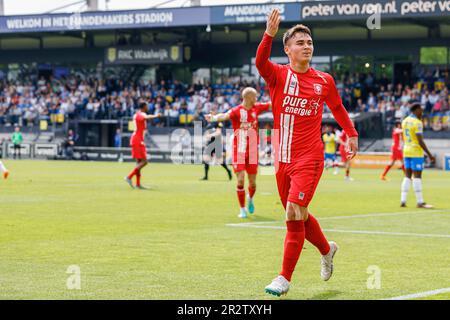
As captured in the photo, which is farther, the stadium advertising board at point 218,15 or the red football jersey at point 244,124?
the stadium advertising board at point 218,15

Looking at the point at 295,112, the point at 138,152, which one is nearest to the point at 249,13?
the point at 138,152

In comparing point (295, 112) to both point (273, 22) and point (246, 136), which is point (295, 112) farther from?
point (246, 136)

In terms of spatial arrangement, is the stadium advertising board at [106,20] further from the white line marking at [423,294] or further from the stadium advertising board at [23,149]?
the white line marking at [423,294]

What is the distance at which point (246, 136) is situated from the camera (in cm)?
1806

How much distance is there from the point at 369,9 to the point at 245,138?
33.3 meters

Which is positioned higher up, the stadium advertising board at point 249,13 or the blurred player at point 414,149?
the stadium advertising board at point 249,13

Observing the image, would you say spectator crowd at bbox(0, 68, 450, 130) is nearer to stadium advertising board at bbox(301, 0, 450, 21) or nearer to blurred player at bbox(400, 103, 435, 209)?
stadium advertising board at bbox(301, 0, 450, 21)

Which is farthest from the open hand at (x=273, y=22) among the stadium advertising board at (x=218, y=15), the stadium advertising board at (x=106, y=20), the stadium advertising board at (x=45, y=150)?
the stadium advertising board at (x=45, y=150)

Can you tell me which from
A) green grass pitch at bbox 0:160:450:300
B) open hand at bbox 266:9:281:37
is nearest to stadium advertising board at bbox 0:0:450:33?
green grass pitch at bbox 0:160:450:300

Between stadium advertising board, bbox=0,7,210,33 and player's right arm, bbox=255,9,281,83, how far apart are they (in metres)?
45.8

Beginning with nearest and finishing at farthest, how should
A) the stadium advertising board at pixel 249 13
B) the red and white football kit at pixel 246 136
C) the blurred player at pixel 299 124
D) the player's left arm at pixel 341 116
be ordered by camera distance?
the blurred player at pixel 299 124 < the player's left arm at pixel 341 116 < the red and white football kit at pixel 246 136 < the stadium advertising board at pixel 249 13

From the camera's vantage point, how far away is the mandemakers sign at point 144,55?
57.0m
